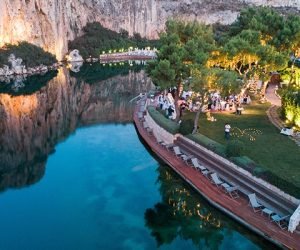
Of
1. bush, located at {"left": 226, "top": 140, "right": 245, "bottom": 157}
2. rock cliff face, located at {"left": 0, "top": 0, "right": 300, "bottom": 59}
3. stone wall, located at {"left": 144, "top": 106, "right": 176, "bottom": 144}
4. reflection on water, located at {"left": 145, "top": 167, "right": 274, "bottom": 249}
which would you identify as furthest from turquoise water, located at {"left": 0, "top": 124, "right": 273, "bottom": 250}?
rock cliff face, located at {"left": 0, "top": 0, "right": 300, "bottom": 59}

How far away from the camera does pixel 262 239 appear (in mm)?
19281

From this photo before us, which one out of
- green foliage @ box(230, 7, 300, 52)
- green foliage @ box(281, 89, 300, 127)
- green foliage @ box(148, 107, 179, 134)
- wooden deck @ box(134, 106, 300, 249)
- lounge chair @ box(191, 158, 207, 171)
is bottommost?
wooden deck @ box(134, 106, 300, 249)

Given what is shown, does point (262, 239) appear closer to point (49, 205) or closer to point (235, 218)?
point (235, 218)

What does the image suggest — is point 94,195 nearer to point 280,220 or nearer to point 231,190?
point 231,190

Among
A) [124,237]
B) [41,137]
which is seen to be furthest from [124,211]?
[41,137]

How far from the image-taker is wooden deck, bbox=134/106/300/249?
18.4 m

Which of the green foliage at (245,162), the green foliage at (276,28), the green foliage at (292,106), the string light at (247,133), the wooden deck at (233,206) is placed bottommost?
the wooden deck at (233,206)

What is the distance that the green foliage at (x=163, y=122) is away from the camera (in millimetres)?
30933

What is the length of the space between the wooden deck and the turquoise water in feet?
1.62

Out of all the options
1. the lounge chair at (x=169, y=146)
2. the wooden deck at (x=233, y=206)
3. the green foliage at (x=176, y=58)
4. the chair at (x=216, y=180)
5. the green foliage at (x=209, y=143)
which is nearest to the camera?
the wooden deck at (x=233, y=206)

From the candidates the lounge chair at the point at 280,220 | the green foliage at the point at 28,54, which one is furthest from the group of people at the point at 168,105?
the green foliage at the point at 28,54

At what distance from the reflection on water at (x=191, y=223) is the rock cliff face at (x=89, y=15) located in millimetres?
74362

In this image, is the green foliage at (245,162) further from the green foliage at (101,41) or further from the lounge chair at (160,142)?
the green foliage at (101,41)

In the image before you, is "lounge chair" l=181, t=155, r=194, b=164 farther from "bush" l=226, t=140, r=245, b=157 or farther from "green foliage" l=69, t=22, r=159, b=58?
Answer: "green foliage" l=69, t=22, r=159, b=58
